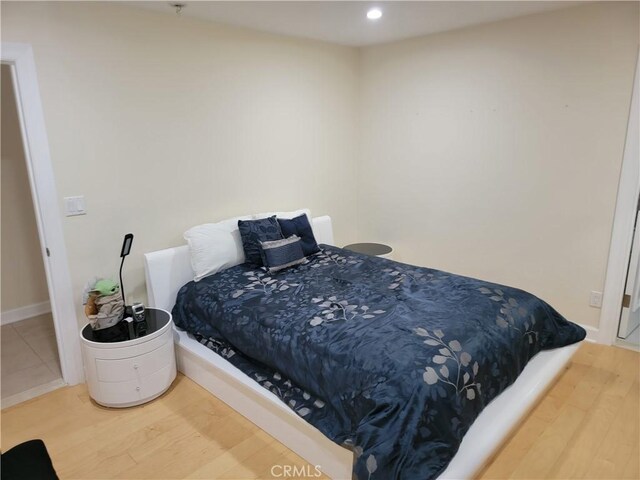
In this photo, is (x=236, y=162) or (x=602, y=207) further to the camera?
(x=236, y=162)

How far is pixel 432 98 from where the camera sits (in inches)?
149

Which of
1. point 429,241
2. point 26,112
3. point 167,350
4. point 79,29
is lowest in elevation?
point 167,350

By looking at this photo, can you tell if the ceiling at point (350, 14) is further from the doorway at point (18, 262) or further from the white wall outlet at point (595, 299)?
the white wall outlet at point (595, 299)

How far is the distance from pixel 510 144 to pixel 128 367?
3160 mm

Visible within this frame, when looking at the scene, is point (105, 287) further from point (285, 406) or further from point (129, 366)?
point (285, 406)

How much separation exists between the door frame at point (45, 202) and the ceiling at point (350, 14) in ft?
2.55

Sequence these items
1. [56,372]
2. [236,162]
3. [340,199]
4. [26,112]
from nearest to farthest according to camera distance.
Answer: [26,112] → [56,372] → [236,162] → [340,199]

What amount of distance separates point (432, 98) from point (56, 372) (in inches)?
144

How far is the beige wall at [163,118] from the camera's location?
8.39ft

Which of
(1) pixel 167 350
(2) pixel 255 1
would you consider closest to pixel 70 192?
(1) pixel 167 350

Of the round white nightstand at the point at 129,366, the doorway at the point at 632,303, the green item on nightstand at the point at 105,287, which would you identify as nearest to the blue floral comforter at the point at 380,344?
the round white nightstand at the point at 129,366

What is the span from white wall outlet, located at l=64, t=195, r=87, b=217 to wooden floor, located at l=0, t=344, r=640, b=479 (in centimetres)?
114

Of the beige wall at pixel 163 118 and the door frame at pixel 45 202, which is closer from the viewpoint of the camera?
the door frame at pixel 45 202

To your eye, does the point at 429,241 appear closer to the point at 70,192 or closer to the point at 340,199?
the point at 340,199
